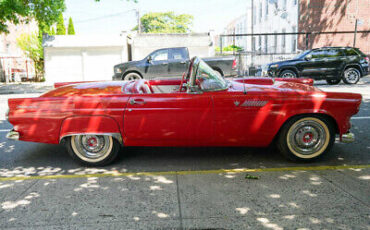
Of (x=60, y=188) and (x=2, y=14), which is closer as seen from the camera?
(x=60, y=188)

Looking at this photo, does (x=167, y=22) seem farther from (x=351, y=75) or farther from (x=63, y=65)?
(x=351, y=75)

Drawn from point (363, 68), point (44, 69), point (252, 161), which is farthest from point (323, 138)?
point (44, 69)

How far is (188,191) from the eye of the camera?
12.1ft

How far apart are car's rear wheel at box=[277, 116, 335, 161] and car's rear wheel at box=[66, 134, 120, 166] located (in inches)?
89.5

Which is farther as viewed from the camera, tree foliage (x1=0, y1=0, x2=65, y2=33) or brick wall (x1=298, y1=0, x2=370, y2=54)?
brick wall (x1=298, y1=0, x2=370, y2=54)

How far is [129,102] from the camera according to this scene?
4.35 meters

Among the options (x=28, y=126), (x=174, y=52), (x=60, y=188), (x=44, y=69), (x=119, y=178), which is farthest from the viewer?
(x=44, y=69)

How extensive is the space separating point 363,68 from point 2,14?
1769 centimetres

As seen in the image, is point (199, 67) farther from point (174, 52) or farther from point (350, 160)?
point (174, 52)

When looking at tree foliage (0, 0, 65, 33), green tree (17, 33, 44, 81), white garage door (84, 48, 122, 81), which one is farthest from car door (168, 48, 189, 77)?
green tree (17, 33, 44, 81)

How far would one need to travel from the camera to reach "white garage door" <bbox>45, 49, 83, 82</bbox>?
Answer: 24.7m

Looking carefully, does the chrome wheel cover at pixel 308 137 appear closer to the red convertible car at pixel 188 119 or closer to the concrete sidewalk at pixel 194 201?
the red convertible car at pixel 188 119

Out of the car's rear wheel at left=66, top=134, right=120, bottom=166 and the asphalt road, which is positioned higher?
the car's rear wheel at left=66, top=134, right=120, bottom=166

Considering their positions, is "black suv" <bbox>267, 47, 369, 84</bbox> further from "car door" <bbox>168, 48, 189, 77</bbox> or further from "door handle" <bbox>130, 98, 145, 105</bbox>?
"door handle" <bbox>130, 98, 145, 105</bbox>
